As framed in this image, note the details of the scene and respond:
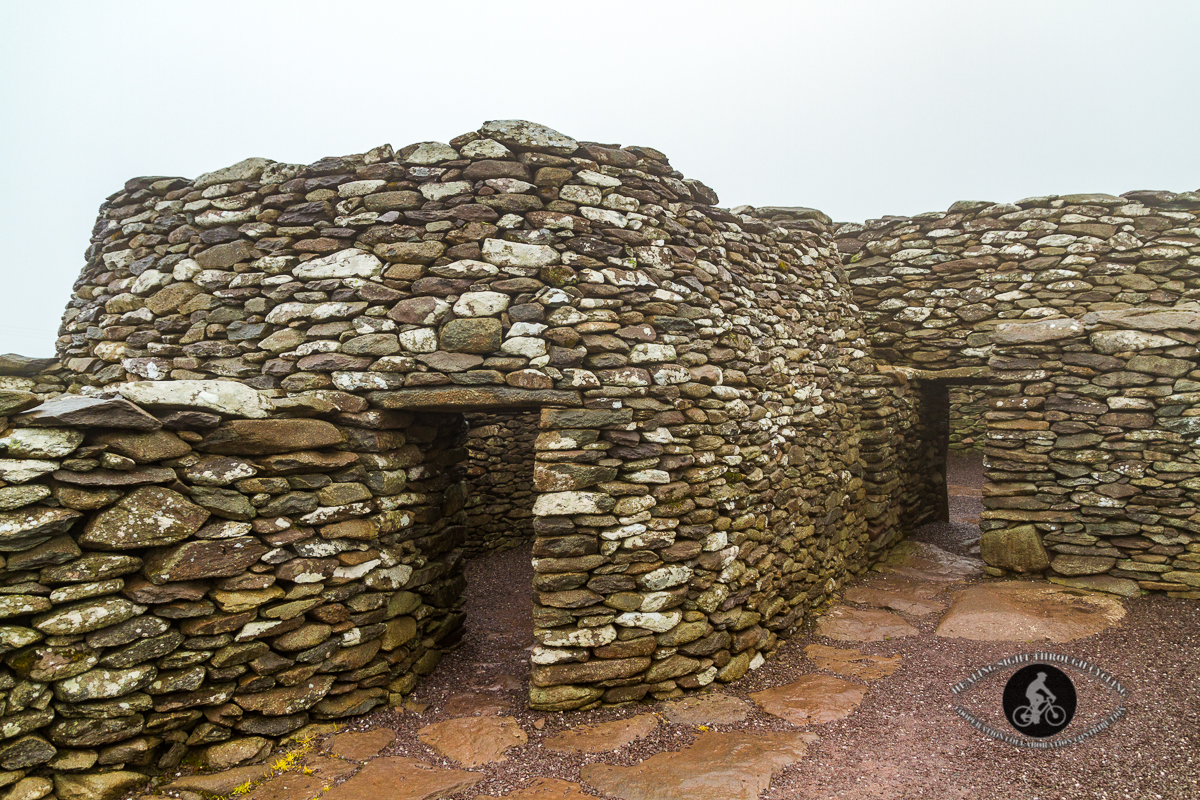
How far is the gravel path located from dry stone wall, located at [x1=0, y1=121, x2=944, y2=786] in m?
0.35

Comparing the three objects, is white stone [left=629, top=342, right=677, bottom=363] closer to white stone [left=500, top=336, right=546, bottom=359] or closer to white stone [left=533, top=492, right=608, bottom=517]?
white stone [left=500, top=336, right=546, bottom=359]

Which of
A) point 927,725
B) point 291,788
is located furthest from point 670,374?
point 291,788

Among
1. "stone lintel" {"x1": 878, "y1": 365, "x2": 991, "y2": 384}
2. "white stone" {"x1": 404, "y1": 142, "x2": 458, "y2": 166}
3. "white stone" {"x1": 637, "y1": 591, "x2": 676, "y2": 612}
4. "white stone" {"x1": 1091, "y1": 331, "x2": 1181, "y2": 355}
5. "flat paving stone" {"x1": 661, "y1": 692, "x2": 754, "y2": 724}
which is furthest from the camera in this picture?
"stone lintel" {"x1": 878, "y1": 365, "x2": 991, "y2": 384}

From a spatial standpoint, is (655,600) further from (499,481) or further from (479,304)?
(499,481)

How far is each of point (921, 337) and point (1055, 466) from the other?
2.46 m

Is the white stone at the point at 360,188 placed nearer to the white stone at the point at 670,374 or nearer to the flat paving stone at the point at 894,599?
the white stone at the point at 670,374

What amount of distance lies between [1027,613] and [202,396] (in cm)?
687

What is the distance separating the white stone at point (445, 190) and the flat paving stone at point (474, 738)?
3749 millimetres

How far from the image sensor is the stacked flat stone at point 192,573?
3.15 metres

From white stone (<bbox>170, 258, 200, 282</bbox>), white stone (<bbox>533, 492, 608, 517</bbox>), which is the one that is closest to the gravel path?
white stone (<bbox>533, 492, 608, 517</bbox>)

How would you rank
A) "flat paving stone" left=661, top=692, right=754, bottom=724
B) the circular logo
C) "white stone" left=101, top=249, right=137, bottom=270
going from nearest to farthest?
the circular logo, "flat paving stone" left=661, top=692, right=754, bottom=724, "white stone" left=101, top=249, right=137, bottom=270

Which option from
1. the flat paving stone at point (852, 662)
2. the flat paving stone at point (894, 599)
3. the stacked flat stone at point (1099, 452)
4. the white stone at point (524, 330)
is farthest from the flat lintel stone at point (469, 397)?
the stacked flat stone at point (1099, 452)

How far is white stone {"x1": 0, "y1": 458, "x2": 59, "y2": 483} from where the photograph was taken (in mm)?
3105

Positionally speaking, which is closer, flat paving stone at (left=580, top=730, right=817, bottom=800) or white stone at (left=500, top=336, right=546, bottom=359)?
flat paving stone at (left=580, top=730, right=817, bottom=800)
